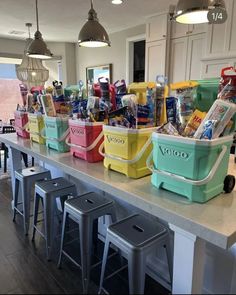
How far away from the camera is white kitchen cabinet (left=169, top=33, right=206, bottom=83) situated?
353cm

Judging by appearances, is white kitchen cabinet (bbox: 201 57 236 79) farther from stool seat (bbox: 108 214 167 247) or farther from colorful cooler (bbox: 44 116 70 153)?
stool seat (bbox: 108 214 167 247)

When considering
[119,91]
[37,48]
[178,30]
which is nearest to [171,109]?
[119,91]

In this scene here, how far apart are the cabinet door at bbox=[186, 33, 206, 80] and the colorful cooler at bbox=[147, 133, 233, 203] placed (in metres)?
2.92

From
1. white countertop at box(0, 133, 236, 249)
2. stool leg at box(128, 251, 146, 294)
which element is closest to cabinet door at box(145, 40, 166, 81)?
white countertop at box(0, 133, 236, 249)

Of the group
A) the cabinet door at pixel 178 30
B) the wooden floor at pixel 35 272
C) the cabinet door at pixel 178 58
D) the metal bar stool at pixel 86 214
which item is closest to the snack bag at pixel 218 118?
the wooden floor at pixel 35 272

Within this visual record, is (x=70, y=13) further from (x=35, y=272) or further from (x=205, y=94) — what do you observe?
(x=35, y=272)

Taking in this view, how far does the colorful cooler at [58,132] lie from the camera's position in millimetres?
1629

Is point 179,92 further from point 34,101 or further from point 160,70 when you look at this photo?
point 160,70

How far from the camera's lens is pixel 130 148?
1141 mm

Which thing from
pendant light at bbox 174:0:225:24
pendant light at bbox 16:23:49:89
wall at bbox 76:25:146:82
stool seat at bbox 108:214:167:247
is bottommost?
stool seat at bbox 108:214:167:247

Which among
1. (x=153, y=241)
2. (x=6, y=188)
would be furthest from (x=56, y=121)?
(x=6, y=188)

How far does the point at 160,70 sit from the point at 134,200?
134 inches

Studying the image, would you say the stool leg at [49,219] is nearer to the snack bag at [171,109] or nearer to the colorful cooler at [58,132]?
the colorful cooler at [58,132]

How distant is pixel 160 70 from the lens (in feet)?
13.1
